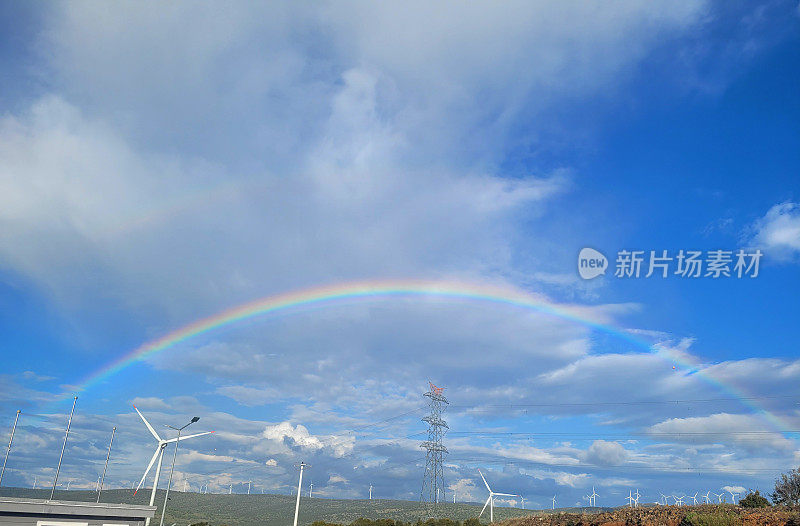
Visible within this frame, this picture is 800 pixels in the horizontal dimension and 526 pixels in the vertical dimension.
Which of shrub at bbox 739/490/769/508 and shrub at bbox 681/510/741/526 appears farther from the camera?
shrub at bbox 739/490/769/508

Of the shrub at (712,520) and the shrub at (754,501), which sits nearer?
the shrub at (712,520)

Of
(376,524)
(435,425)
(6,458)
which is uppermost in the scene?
(435,425)

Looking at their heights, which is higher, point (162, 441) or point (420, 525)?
point (162, 441)

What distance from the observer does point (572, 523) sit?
6144 cm

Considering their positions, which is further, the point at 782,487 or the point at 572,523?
the point at 782,487

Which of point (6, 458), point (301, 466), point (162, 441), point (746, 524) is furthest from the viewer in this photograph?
point (301, 466)

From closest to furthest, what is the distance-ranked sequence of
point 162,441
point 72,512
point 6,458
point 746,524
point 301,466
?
point 746,524
point 72,512
point 6,458
point 162,441
point 301,466

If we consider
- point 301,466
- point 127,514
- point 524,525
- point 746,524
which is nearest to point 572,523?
point 524,525

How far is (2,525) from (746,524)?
78775 millimetres

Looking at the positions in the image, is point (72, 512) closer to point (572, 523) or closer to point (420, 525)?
point (420, 525)

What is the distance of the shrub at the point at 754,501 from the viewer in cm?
7231

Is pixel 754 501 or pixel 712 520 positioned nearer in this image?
pixel 712 520

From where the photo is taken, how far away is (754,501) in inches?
2911

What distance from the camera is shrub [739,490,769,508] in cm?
7231
